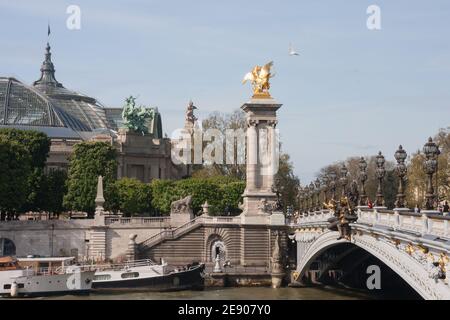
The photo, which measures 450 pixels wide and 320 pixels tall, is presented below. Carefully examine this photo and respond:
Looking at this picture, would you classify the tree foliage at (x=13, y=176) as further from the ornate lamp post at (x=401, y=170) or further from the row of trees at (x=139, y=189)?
the ornate lamp post at (x=401, y=170)

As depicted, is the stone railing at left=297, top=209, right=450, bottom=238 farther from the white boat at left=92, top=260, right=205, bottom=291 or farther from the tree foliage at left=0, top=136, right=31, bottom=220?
the tree foliage at left=0, top=136, right=31, bottom=220

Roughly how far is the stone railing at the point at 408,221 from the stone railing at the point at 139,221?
3639cm

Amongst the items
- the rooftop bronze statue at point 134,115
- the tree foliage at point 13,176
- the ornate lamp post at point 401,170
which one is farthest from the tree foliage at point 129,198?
the ornate lamp post at point 401,170

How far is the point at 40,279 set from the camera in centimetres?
5794

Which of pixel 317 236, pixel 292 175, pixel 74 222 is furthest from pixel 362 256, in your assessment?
pixel 292 175

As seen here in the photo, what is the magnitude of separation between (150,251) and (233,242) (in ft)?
19.5

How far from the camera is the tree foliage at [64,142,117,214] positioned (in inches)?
3078

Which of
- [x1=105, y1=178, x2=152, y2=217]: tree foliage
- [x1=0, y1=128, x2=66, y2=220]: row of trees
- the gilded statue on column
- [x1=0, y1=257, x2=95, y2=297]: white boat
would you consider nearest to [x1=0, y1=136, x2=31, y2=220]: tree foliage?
[x1=0, y1=128, x2=66, y2=220]: row of trees

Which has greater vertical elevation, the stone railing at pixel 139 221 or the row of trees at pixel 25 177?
the row of trees at pixel 25 177

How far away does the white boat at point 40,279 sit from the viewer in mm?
57438

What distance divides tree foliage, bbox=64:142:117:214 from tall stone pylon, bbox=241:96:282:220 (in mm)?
13164

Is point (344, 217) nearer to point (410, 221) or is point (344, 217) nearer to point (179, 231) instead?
point (410, 221)

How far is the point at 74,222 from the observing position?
74562 mm
